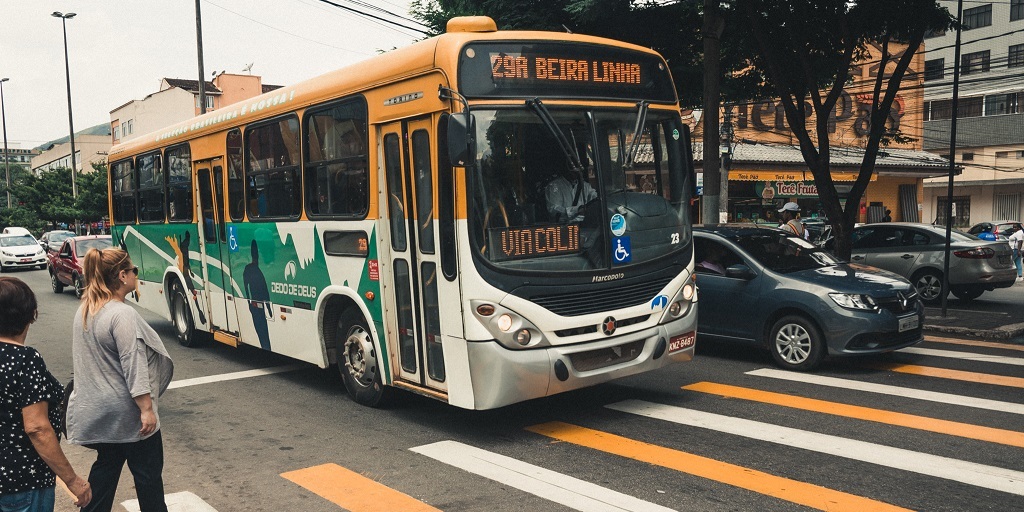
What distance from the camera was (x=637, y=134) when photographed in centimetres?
676

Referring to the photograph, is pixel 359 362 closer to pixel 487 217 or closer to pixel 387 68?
pixel 487 217

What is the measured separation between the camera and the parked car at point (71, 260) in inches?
784

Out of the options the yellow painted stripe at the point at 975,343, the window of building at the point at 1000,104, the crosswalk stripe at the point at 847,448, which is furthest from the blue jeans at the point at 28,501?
the window of building at the point at 1000,104

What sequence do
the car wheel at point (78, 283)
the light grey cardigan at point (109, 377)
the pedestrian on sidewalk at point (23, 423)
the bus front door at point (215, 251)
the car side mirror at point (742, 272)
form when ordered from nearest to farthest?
the pedestrian on sidewalk at point (23, 423), the light grey cardigan at point (109, 377), the car side mirror at point (742, 272), the bus front door at point (215, 251), the car wheel at point (78, 283)

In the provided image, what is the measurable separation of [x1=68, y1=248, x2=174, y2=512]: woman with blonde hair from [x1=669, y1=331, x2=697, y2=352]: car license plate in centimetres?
429

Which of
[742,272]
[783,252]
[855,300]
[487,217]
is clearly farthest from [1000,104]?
[487,217]

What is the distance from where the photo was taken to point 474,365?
19.9 feet

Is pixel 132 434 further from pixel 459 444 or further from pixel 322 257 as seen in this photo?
pixel 322 257

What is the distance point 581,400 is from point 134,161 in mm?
8756

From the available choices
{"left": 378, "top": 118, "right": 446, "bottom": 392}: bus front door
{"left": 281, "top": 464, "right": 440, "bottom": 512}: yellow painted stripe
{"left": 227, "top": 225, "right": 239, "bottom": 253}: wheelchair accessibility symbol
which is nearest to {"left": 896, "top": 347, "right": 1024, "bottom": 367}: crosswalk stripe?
{"left": 378, "top": 118, "right": 446, "bottom": 392}: bus front door

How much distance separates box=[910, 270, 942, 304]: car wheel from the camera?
577 inches

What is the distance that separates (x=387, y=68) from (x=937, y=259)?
38.3 feet

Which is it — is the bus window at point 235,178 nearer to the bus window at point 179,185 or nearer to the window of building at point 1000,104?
Result: the bus window at point 179,185

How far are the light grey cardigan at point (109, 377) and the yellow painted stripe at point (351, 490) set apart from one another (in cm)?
161
